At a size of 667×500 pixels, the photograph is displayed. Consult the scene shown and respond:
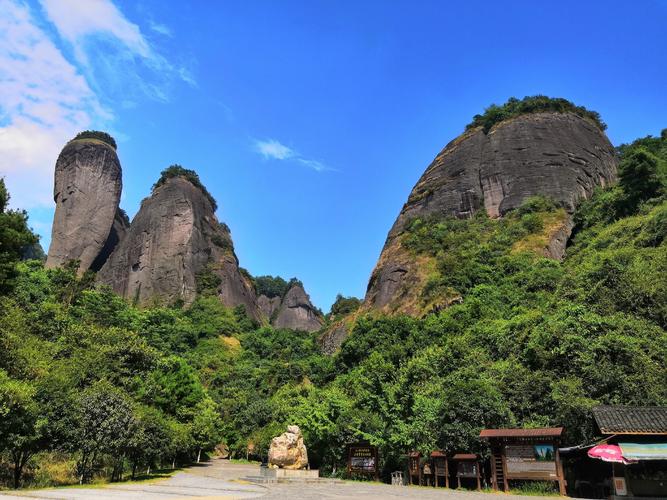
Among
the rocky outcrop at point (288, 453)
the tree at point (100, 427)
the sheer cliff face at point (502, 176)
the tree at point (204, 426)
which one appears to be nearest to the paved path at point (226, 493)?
the tree at point (100, 427)

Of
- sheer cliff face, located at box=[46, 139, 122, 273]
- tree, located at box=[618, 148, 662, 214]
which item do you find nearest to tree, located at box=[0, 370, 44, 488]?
tree, located at box=[618, 148, 662, 214]

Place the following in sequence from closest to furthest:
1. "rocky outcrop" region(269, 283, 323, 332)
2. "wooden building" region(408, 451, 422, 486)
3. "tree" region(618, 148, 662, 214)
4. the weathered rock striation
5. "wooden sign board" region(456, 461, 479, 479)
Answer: "wooden sign board" region(456, 461, 479, 479) → "wooden building" region(408, 451, 422, 486) → "tree" region(618, 148, 662, 214) → the weathered rock striation → "rocky outcrop" region(269, 283, 323, 332)

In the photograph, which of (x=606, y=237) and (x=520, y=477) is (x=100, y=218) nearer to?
(x=606, y=237)

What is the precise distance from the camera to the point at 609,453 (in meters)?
13.5

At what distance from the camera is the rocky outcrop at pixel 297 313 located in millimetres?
102375

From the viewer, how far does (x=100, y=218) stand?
78688 millimetres

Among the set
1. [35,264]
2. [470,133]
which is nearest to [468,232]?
[470,133]

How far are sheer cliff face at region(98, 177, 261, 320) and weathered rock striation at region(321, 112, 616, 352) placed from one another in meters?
24.5

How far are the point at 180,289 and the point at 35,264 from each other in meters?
19.9

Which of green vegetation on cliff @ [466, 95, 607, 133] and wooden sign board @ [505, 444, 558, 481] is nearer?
wooden sign board @ [505, 444, 558, 481]

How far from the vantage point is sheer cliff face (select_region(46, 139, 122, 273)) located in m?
75.8

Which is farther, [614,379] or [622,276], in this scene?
[622,276]

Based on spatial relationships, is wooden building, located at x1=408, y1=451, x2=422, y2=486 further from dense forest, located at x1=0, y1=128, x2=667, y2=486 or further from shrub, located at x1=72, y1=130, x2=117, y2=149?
shrub, located at x1=72, y1=130, x2=117, y2=149

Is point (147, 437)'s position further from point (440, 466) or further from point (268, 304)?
point (268, 304)
